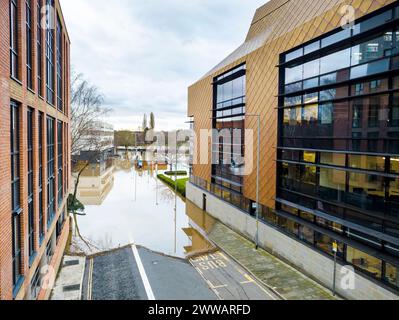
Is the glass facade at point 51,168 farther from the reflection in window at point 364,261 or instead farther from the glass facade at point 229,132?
the reflection in window at point 364,261

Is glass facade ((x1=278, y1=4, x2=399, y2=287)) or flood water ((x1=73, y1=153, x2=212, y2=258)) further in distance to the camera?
flood water ((x1=73, y1=153, x2=212, y2=258))

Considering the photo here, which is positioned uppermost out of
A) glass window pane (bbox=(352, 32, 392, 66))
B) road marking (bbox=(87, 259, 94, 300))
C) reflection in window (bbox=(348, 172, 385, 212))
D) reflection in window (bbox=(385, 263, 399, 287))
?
glass window pane (bbox=(352, 32, 392, 66))

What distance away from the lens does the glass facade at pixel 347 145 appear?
39.4ft

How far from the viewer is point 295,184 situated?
693 inches

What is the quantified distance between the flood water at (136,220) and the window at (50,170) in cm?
482

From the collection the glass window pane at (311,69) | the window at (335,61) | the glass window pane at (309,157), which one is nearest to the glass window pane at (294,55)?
the glass window pane at (311,69)

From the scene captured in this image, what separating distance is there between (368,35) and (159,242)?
18101 mm

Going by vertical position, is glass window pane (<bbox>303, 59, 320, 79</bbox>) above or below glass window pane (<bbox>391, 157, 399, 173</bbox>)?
above

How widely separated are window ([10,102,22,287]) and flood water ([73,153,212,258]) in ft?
36.5

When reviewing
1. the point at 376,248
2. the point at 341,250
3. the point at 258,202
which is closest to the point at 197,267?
the point at 258,202

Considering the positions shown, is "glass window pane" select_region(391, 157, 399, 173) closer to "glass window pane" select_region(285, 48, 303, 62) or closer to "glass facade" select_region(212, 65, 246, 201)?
→ "glass window pane" select_region(285, 48, 303, 62)

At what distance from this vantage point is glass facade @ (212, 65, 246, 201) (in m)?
24.2

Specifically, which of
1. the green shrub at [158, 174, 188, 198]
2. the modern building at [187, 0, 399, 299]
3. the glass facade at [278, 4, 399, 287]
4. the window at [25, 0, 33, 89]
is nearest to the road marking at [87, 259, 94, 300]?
Result: the window at [25, 0, 33, 89]

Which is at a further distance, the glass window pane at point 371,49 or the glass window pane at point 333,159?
the glass window pane at point 333,159
